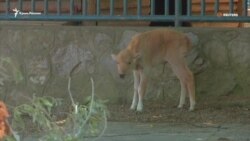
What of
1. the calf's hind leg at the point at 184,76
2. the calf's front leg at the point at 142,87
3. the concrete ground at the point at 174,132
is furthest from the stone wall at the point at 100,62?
the concrete ground at the point at 174,132

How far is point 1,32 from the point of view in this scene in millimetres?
9680

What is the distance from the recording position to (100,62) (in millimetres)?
9445

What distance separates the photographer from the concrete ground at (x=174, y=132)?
695cm

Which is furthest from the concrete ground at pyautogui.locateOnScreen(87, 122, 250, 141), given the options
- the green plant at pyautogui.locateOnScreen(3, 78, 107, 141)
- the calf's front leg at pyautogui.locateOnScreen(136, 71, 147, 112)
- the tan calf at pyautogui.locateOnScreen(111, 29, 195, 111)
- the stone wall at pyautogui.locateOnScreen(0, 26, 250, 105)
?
the green plant at pyautogui.locateOnScreen(3, 78, 107, 141)

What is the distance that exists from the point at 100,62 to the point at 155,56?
0.92 meters

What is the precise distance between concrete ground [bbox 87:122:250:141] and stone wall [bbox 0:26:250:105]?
148 centimetres

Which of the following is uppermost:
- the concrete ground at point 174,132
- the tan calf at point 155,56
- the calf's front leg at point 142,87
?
the tan calf at point 155,56

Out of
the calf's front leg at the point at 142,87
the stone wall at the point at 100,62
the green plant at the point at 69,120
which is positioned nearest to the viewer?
the green plant at the point at 69,120

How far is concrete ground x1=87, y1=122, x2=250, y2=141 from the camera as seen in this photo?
22.8ft

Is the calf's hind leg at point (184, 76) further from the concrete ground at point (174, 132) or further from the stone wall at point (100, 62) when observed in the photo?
the concrete ground at point (174, 132)

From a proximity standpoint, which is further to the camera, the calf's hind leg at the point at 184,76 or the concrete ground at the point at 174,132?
the calf's hind leg at the point at 184,76

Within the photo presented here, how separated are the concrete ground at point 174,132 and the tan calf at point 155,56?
1.03 metres

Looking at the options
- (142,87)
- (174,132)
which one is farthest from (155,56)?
(174,132)

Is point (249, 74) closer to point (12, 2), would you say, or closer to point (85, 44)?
point (85, 44)
